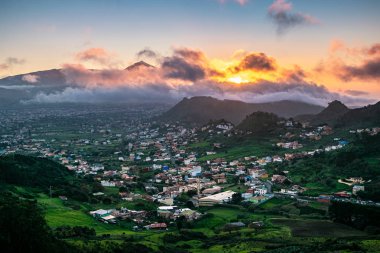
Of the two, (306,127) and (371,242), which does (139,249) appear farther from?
(306,127)

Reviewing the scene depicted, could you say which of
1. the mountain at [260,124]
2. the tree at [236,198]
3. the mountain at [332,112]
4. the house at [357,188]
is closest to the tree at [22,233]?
the tree at [236,198]

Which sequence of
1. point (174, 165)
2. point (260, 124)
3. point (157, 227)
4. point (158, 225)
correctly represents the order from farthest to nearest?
point (260, 124)
point (174, 165)
point (158, 225)
point (157, 227)

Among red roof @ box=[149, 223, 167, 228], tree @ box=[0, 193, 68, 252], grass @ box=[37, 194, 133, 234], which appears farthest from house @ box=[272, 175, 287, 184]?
tree @ box=[0, 193, 68, 252]

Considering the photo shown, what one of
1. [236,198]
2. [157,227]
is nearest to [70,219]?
[157,227]

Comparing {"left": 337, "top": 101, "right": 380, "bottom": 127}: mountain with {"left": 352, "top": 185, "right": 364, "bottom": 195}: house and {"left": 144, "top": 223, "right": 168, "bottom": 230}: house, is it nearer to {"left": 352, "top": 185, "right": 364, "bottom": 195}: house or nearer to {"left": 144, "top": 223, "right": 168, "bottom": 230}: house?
{"left": 352, "top": 185, "right": 364, "bottom": 195}: house

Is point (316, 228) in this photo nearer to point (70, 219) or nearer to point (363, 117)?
point (70, 219)

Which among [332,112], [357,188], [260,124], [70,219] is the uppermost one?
[332,112]
